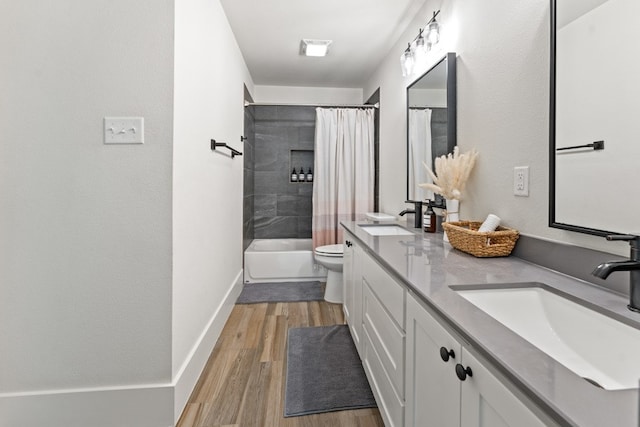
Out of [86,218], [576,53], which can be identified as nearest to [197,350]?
[86,218]

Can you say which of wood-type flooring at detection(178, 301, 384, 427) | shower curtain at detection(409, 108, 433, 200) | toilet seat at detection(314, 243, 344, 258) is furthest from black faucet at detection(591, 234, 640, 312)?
toilet seat at detection(314, 243, 344, 258)

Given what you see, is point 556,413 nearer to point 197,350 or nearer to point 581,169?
point 581,169

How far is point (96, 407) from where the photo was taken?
1.54 m

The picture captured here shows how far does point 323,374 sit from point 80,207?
1.51 metres

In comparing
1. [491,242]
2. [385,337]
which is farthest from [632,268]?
[385,337]

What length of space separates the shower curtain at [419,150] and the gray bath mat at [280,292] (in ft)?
4.59

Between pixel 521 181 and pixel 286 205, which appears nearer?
pixel 521 181

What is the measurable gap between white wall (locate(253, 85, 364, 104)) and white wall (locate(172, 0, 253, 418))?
1.41m

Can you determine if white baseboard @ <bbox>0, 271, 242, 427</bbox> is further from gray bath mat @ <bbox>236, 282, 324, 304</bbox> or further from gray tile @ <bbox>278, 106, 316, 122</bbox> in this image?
gray tile @ <bbox>278, 106, 316, 122</bbox>

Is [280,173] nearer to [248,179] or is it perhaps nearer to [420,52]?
[248,179]

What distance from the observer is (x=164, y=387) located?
1565mm

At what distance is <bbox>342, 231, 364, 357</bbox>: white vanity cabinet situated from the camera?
1999 millimetres

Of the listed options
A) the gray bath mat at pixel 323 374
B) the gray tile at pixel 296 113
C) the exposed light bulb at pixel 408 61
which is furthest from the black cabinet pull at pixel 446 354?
the gray tile at pixel 296 113

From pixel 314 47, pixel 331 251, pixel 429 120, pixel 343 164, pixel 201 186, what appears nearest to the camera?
pixel 201 186
